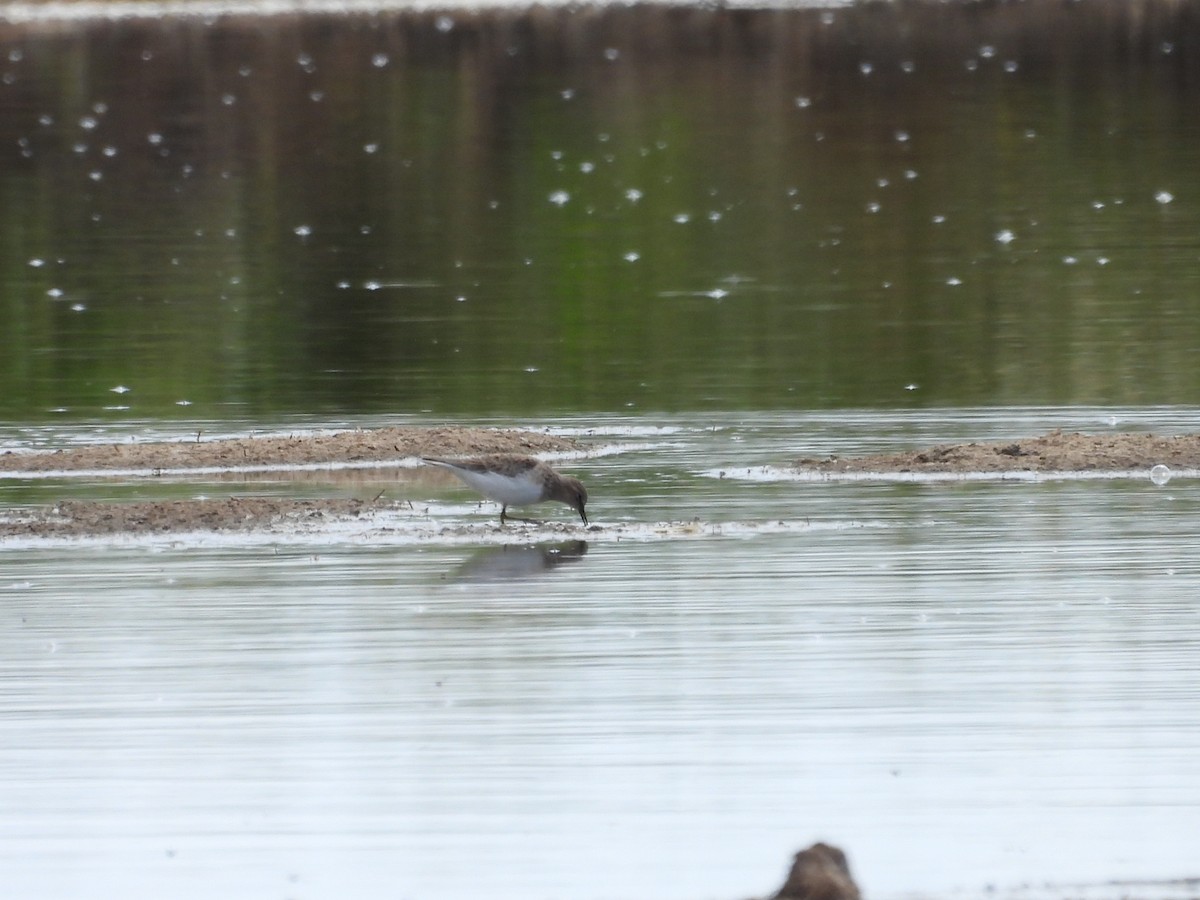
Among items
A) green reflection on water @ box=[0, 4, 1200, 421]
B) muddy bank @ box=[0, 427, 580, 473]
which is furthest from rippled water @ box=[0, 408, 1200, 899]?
green reflection on water @ box=[0, 4, 1200, 421]

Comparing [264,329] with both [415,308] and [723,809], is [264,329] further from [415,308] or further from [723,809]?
[723,809]

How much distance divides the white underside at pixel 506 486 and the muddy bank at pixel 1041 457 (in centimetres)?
229

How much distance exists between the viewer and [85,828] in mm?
8367

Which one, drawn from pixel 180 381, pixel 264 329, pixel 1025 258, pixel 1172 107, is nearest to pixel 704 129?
pixel 1172 107

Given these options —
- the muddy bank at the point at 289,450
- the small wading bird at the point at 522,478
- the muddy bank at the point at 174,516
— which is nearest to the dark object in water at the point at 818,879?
the small wading bird at the point at 522,478

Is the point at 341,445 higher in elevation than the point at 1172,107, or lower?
lower

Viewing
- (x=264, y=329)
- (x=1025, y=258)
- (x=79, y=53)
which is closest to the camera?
(x=264, y=329)

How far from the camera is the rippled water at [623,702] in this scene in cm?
795

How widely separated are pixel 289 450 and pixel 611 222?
671 inches

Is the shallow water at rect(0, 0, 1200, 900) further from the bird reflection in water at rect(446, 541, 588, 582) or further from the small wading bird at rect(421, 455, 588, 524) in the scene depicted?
the small wading bird at rect(421, 455, 588, 524)

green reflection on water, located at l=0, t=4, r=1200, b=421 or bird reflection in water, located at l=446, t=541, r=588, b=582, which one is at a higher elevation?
green reflection on water, located at l=0, t=4, r=1200, b=421

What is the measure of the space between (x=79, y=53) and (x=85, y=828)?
2302 inches

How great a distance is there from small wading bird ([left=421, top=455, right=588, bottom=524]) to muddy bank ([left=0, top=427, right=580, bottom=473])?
2131 millimetres

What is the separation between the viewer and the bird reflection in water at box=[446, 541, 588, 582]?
1257 cm
